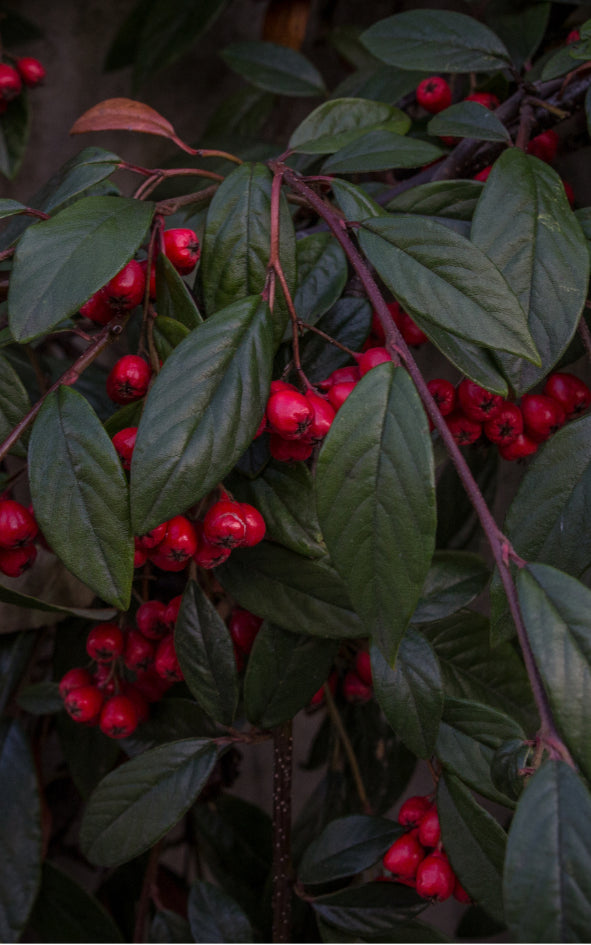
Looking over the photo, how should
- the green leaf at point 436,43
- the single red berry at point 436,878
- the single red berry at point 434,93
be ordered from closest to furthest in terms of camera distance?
the single red berry at point 436,878 < the green leaf at point 436,43 < the single red berry at point 434,93

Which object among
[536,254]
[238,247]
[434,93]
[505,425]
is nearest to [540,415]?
[505,425]

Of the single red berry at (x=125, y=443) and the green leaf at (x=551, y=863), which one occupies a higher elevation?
the single red berry at (x=125, y=443)

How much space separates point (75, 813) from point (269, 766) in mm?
250

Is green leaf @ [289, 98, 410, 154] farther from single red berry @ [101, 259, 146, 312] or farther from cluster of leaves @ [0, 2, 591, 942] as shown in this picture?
single red berry @ [101, 259, 146, 312]

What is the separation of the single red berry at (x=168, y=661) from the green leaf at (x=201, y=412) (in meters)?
0.24

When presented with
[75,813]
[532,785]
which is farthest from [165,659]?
[75,813]

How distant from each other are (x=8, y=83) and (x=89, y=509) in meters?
0.63

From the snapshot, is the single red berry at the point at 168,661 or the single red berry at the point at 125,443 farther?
the single red berry at the point at 168,661

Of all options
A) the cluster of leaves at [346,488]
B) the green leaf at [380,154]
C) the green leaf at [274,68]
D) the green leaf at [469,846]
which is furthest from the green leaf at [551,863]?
the green leaf at [274,68]

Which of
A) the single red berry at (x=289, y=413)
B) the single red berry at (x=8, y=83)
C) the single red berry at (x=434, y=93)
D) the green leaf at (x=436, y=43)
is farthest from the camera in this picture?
the single red berry at (x=8, y=83)

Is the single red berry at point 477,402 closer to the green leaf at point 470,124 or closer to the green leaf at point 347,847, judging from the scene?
the green leaf at point 470,124

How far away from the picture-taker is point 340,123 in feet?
1.85

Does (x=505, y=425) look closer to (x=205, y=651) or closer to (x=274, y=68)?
(x=205, y=651)

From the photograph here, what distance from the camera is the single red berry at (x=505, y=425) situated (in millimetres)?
527
